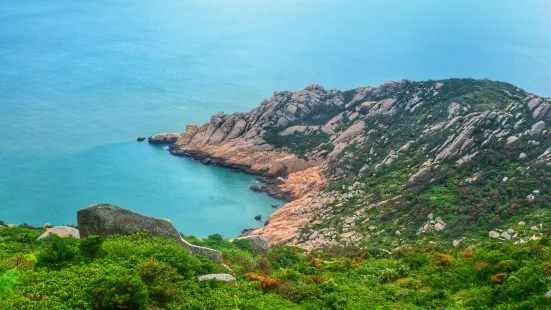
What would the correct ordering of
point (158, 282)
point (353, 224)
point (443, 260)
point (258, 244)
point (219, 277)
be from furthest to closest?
point (353, 224)
point (258, 244)
point (443, 260)
point (219, 277)
point (158, 282)

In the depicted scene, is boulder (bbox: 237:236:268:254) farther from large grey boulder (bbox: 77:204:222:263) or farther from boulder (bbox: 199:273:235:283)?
boulder (bbox: 199:273:235:283)

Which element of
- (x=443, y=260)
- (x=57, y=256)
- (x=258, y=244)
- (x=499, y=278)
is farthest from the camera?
(x=258, y=244)

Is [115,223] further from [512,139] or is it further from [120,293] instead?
[512,139]

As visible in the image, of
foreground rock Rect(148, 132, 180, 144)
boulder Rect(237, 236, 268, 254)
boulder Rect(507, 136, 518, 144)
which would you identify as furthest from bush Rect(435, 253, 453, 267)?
foreground rock Rect(148, 132, 180, 144)

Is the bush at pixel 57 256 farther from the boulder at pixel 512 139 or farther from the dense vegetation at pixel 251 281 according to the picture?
the boulder at pixel 512 139

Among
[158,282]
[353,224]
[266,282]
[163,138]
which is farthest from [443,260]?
[163,138]

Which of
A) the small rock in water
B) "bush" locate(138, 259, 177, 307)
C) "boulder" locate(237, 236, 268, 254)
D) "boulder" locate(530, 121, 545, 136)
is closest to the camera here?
"bush" locate(138, 259, 177, 307)
